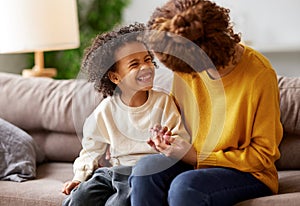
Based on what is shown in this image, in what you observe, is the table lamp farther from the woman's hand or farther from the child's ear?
the woman's hand

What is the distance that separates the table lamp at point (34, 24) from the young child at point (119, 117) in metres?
0.79

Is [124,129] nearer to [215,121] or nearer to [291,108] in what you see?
[215,121]

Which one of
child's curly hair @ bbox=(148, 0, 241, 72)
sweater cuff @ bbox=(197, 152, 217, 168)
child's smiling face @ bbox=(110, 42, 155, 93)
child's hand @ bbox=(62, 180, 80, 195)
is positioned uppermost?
child's curly hair @ bbox=(148, 0, 241, 72)

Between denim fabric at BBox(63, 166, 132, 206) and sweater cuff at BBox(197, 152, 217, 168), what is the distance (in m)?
0.24

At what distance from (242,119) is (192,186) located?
0.86 feet

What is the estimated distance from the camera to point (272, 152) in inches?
73.3

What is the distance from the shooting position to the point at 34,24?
113 inches

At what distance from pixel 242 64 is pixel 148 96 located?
0.35 meters

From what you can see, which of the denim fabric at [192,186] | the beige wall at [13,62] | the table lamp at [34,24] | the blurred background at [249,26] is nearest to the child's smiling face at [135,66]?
the denim fabric at [192,186]

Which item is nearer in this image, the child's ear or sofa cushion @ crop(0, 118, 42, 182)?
the child's ear

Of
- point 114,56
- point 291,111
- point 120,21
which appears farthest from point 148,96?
point 120,21

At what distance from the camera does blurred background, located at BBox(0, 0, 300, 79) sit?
4004mm

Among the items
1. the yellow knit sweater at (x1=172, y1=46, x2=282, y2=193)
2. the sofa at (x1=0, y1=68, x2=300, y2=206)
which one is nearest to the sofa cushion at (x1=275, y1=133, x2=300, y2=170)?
the sofa at (x1=0, y1=68, x2=300, y2=206)

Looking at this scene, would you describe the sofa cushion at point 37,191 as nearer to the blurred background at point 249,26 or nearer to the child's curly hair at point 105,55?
the child's curly hair at point 105,55
